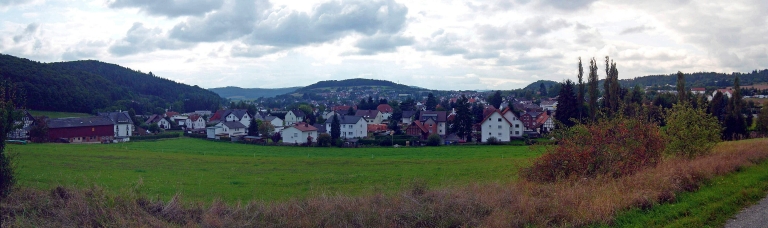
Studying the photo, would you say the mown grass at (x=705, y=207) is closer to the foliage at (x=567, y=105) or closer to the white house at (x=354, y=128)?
the foliage at (x=567, y=105)

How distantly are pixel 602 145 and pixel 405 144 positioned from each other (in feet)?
154

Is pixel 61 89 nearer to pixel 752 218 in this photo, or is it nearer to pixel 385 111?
pixel 385 111

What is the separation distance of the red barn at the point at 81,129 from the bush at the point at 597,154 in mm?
64838

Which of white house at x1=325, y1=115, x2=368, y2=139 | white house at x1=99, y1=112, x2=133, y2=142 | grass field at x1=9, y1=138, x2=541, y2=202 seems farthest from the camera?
white house at x1=325, y1=115, x2=368, y2=139

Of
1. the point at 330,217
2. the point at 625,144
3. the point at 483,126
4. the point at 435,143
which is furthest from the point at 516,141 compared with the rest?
the point at 330,217

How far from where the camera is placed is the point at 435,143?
61.4 meters

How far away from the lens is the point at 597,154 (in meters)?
15.3

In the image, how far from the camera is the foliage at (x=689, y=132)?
19.1 meters

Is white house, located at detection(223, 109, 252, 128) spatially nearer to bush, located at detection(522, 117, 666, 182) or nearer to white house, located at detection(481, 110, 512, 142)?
white house, located at detection(481, 110, 512, 142)

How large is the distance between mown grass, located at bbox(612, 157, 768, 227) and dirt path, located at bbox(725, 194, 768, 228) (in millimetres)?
145

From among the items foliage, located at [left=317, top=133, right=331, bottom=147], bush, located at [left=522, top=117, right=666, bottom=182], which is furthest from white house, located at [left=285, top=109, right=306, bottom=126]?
bush, located at [left=522, top=117, right=666, bottom=182]

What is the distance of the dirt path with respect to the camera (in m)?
9.66

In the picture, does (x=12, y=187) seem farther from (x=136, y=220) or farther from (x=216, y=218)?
(x=216, y=218)

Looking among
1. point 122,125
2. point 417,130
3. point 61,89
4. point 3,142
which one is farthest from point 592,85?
point 61,89
